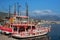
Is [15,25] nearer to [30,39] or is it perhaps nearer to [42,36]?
[30,39]

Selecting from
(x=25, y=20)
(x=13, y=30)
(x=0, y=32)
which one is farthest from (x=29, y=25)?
(x=0, y=32)

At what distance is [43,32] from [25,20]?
6686 millimetres

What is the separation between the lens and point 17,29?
4453 cm

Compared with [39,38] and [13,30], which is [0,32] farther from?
[39,38]

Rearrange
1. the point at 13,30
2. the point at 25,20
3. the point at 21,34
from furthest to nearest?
the point at 25,20 < the point at 13,30 < the point at 21,34

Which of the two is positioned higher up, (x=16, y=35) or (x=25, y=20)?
(x=25, y=20)

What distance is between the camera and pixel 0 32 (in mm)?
48812

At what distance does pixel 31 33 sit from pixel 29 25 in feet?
11.1

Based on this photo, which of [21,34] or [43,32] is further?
[43,32]

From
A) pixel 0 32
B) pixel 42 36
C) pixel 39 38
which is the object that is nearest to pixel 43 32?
A: pixel 42 36

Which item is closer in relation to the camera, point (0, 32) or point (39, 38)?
point (39, 38)

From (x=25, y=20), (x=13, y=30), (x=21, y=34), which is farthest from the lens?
(x=25, y=20)

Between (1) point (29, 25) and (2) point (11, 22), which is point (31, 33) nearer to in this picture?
(1) point (29, 25)

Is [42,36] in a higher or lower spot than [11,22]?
lower
